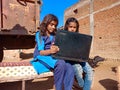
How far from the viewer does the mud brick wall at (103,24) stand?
11.5 metres

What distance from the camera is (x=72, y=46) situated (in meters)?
3.01

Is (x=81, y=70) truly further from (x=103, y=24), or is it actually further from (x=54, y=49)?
(x=103, y=24)

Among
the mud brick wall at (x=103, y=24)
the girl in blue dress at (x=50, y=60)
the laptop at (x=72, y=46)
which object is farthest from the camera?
the mud brick wall at (x=103, y=24)

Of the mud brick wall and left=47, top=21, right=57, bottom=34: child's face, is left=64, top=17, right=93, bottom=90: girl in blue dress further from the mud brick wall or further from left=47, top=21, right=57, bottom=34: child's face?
the mud brick wall

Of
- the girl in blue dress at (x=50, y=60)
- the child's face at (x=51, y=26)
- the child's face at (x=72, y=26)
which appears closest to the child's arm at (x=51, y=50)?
the girl in blue dress at (x=50, y=60)

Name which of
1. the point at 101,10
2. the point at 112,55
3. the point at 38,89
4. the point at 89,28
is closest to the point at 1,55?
the point at 38,89

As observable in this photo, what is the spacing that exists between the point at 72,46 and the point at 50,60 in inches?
16.1

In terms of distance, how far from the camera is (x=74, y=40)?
3.02 m

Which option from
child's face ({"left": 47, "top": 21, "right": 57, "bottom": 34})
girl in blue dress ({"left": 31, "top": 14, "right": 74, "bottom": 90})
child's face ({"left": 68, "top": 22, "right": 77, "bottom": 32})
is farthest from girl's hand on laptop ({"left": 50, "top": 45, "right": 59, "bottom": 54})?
child's face ({"left": 68, "top": 22, "right": 77, "bottom": 32})

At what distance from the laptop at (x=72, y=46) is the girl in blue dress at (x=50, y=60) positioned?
4.0 inches

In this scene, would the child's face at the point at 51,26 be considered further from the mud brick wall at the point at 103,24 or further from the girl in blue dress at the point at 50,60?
the mud brick wall at the point at 103,24

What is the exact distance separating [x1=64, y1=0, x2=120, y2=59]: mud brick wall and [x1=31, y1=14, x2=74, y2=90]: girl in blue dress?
348 inches

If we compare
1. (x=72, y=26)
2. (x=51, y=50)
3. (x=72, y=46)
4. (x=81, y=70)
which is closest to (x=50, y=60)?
(x=51, y=50)

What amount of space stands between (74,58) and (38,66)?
0.58 meters
